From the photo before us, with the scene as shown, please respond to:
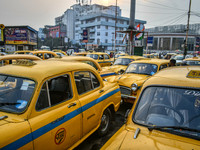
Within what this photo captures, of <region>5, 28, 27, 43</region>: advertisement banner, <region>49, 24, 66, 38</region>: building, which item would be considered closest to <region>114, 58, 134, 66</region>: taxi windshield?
<region>5, 28, 27, 43</region>: advertisement banner

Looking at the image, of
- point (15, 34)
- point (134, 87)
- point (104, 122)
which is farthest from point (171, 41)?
point (104, 122)

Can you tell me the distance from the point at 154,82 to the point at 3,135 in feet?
7.28

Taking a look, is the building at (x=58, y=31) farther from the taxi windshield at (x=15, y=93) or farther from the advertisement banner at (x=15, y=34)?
the taxi windshield at (x=15, y=93)

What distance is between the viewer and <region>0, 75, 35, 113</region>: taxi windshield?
7.60 ft

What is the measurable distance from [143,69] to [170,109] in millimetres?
5076

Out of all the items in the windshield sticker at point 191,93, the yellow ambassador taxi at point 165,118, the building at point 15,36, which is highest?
the building at point 15,36

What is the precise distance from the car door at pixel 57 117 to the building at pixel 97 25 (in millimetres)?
53206

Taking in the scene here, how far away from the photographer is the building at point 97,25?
70062mm

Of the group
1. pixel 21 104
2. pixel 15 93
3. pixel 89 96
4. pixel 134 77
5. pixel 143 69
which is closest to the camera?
pixel 21 104

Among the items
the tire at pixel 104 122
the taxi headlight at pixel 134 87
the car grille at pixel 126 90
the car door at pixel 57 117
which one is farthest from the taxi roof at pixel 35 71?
the car grille at pixel 126 90

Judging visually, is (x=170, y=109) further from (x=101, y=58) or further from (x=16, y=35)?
(x=16, y=35)

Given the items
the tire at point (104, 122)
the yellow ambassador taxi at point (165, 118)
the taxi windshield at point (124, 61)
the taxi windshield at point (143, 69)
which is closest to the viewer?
the yellow ambassador taxi at point (165, 118)

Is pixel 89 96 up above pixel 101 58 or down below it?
below

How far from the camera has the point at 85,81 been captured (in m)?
3.59
